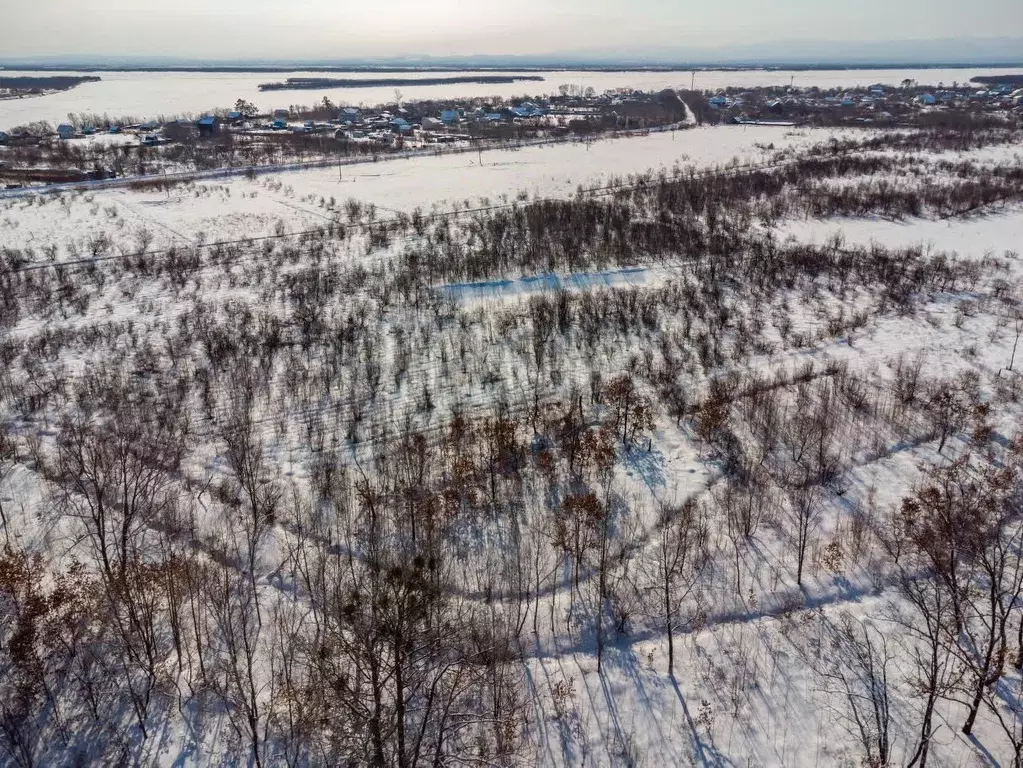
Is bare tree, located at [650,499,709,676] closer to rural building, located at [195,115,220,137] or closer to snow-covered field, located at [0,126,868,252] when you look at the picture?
snow-covered field, located at [0,126,868,252]

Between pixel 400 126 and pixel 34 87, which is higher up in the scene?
pixel 34 87

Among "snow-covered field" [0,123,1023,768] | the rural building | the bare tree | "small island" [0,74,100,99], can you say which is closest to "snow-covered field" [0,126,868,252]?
"snow-covered field" [0,123,1023,768]

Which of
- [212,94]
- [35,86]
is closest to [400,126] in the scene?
[212,94]

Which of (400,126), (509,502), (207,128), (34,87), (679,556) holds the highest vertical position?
(34,87)

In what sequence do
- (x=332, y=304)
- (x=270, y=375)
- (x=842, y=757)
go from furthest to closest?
(x=332, y=304)
(x=270, y=375)
(x=842, y=757)

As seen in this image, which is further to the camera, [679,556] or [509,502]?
[509,502]

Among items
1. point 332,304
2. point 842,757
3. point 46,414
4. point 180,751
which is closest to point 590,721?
point 842,757

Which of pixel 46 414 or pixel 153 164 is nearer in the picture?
pixel 46 414

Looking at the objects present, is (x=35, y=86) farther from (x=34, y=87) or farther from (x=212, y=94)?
(x=212, y=94)

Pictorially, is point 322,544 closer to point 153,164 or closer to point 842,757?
point 842,757
